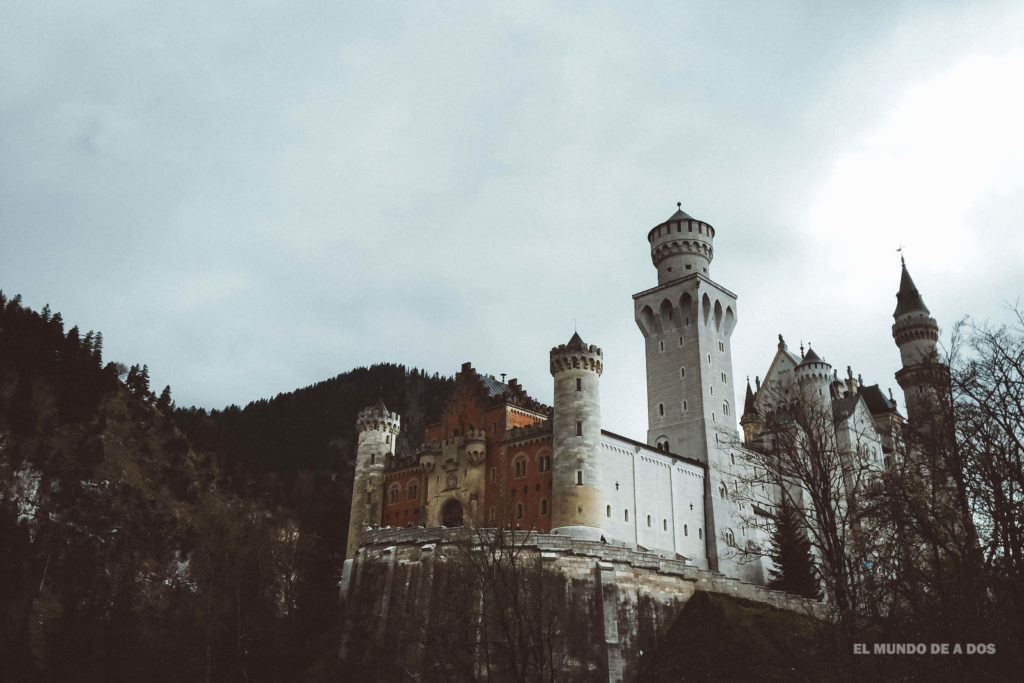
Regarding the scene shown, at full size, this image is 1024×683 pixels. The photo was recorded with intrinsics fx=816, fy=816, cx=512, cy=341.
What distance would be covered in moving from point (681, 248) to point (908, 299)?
92.7 ft

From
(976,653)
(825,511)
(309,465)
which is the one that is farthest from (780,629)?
(309,465)

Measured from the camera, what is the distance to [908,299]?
79625 millimetres

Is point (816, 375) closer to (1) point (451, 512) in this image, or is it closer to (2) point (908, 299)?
(2) point (908, 299)

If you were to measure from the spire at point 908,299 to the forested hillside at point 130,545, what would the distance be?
2221 inches

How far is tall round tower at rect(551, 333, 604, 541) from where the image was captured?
49.1m

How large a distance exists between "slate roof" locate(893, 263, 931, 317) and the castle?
11.3m

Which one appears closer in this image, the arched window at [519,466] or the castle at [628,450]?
the castle at [628,450]

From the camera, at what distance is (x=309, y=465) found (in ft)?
451

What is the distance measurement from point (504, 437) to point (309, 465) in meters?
87.8

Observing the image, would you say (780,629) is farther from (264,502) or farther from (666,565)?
(264,502)

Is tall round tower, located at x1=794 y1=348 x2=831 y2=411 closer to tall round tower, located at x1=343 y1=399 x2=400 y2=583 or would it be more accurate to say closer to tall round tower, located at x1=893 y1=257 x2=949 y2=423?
tall round tower, located at x1=893 y1=257 x2=949 y2=423

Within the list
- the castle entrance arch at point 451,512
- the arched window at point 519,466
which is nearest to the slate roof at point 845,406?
the arched window at point 519,466

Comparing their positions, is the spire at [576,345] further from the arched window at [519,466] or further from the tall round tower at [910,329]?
the tall round tower at [910,329]

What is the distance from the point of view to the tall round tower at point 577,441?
49062 mm
